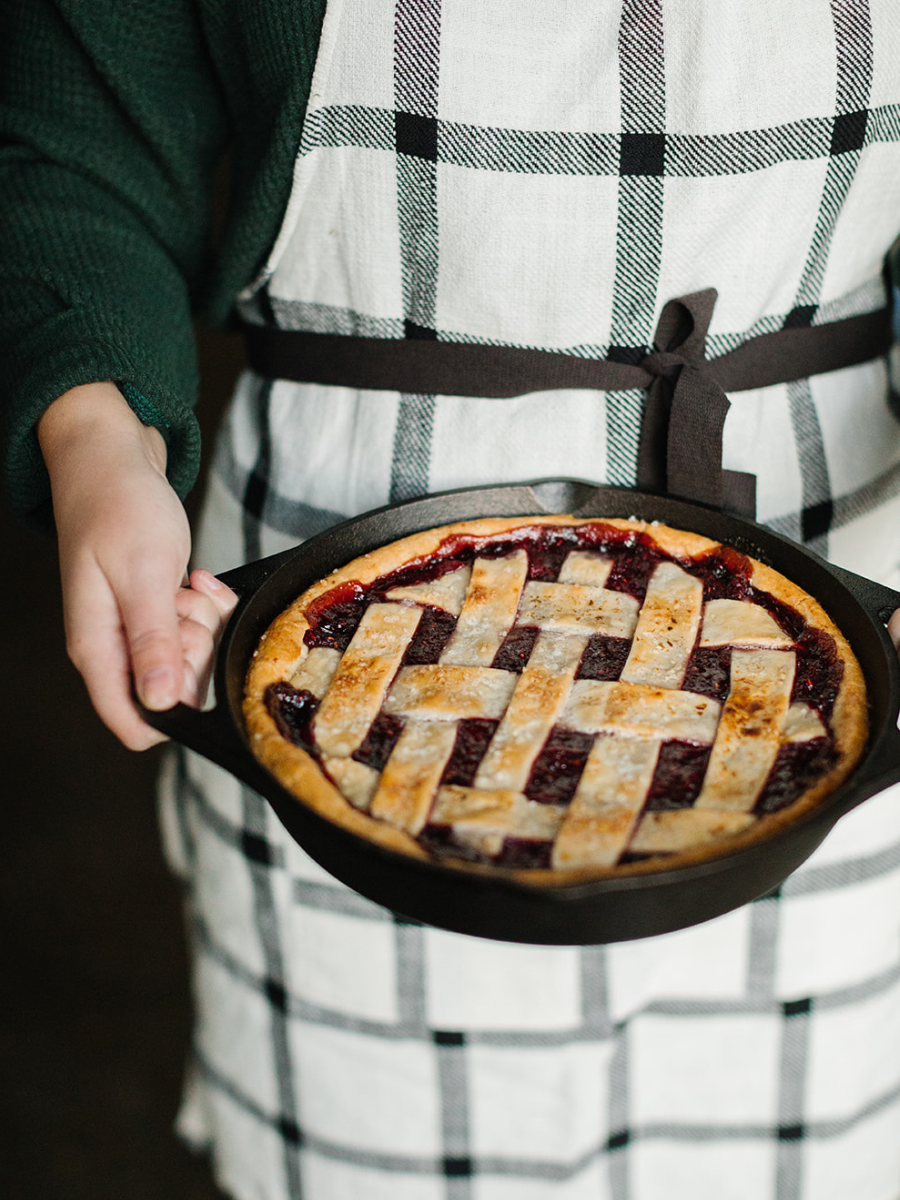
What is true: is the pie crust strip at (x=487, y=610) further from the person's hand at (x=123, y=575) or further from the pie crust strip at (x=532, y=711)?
the person's hand at (x=123, y=575)

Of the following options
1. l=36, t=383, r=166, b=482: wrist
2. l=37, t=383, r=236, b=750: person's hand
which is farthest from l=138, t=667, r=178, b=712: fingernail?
l=36, t=383, r=166, b=482: wrist

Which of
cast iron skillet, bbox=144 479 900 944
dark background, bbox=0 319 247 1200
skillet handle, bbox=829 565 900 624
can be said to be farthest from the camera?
dark background, bbox=0 319 247 1200

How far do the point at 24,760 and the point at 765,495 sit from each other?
6.74ft

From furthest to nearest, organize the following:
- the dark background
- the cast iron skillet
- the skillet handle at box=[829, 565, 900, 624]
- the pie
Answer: the dark background < the skillet handle at box=[829, 565, 900, 624] < the pie < the cast iron skillet

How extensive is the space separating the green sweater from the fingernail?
29cm

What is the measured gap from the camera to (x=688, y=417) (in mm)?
930

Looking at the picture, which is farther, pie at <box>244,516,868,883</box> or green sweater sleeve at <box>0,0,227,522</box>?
green sweater sleeve at <box>0,0,227,522</box>

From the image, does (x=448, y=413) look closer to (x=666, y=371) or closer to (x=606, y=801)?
(x=666, y=371)

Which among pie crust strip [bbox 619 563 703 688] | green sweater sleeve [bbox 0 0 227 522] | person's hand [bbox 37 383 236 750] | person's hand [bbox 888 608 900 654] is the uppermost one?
green sweater sleeve [bbox 0 0 227 522]

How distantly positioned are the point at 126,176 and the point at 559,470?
19.4 inches

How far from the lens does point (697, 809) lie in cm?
74

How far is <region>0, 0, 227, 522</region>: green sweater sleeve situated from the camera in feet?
2.93

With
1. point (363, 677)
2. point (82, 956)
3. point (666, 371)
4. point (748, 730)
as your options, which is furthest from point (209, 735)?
point (82, 956)

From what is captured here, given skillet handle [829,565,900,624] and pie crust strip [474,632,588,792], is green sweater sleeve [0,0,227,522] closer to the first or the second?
pie crust strip [474,632,588,792]
